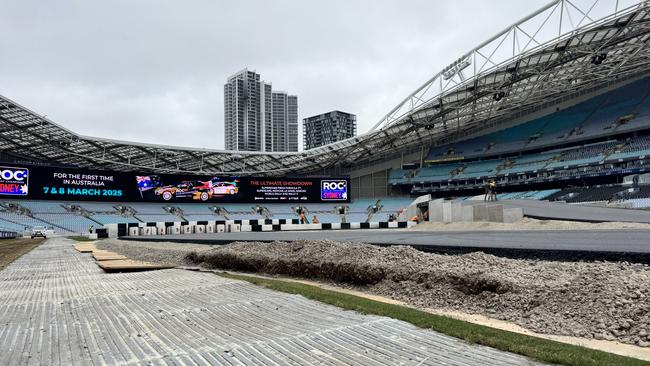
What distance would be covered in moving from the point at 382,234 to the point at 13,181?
43661 millimetres

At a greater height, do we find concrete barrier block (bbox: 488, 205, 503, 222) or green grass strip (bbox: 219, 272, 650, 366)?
concrete barrier block (bbox: 488, 205, 503, 222)

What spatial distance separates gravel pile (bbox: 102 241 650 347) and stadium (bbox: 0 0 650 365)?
0.11 ft

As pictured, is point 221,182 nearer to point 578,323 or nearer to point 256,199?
point 256,199

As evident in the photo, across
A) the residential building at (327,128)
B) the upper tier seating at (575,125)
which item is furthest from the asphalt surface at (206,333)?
the residential building at (327,128)

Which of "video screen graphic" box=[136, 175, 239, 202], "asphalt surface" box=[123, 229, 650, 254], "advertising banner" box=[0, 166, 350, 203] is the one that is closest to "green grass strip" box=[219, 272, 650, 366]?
"asphalt surface" box=[123, 229, 650, 254]

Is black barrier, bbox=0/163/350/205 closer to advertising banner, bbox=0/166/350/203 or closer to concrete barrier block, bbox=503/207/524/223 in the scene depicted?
advertising banner, bbox=0/166/350/203

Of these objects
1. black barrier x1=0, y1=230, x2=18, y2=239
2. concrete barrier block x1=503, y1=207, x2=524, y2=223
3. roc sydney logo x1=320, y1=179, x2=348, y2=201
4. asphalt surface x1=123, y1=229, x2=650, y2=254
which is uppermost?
roc sydney logo x1=320, y1=179, x2=348, y2=201

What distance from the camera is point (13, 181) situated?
43.8m

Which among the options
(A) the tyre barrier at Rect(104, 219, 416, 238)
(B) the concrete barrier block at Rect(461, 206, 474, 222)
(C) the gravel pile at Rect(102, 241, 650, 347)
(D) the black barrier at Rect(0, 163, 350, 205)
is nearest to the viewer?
(C) the gravel pile at Rect(102, 241, 650, 347)

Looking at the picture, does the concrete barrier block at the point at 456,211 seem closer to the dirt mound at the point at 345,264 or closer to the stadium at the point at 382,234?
the stadium at the point at 382,234

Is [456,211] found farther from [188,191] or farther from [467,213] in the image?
[188,191]

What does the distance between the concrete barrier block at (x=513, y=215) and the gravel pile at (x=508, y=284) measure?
1564 centimetres

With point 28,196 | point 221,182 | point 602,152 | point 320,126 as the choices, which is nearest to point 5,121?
point 28,196

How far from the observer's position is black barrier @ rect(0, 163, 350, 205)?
147ft
